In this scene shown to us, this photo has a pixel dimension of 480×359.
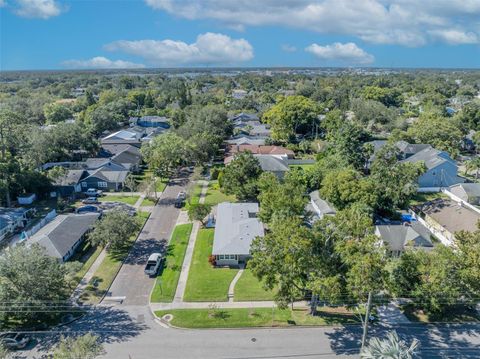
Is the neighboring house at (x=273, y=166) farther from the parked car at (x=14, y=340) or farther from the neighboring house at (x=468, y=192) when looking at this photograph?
the parked car at (x=14, y=340)

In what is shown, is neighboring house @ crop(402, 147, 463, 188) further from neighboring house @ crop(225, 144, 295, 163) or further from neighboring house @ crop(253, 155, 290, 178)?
neighboring house @ crop(225, 144, 295, 163)

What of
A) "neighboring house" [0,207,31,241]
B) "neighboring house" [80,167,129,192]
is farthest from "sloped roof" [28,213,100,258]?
"neighboring house" [80,167,129,192]

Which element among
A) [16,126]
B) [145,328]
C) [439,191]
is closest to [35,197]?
[16,126]

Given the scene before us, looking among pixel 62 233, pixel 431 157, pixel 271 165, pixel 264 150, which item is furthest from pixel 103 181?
pixel 431 157

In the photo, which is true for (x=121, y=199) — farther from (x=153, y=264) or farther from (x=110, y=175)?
(x=153, y=264)

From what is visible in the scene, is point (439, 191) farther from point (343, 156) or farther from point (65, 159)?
point (65, 159)

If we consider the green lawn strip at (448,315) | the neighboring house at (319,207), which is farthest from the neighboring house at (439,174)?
the green lawn strip at (448,315)
